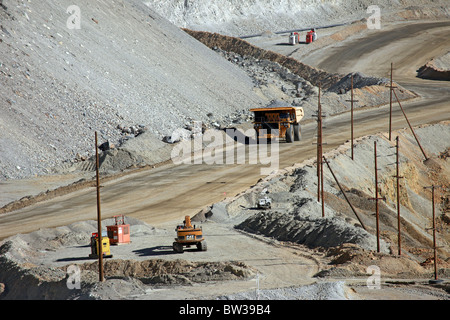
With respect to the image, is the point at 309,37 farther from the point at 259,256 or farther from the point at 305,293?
the point at 305,293

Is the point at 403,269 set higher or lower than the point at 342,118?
lower

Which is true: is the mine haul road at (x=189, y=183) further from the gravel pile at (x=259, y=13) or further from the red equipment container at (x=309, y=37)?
the gravel pile at (x=259, y=13)

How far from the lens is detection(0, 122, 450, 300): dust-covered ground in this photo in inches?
835

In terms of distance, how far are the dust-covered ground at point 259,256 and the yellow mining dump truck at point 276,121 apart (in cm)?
590

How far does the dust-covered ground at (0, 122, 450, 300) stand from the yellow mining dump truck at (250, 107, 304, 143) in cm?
590

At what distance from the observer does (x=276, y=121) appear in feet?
157

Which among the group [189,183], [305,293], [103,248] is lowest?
[305,293]

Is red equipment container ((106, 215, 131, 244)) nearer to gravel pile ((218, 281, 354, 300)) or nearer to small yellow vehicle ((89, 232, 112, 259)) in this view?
small yellow vehicle ((89, 232, 112, 259))

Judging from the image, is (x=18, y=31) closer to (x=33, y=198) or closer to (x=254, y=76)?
(x=33, y=198)

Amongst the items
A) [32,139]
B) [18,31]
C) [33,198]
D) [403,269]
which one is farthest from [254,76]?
[403,269]

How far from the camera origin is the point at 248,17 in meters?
94.1

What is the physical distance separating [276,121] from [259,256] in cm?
2249

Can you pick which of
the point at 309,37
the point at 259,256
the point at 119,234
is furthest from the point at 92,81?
the point at 309,37

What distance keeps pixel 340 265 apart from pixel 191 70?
37282mm
